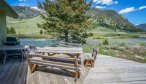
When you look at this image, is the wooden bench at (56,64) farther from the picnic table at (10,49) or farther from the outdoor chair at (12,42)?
the outdoor chair at (12,42)

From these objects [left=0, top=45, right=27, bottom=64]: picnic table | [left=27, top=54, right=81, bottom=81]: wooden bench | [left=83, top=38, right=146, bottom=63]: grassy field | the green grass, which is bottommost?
[left=83, top=38, right=146, bottom=63]: grassy field

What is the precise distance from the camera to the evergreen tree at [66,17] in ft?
44.3

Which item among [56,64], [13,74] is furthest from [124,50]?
[13,74]

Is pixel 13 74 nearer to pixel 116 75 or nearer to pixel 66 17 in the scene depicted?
pixel 116 75

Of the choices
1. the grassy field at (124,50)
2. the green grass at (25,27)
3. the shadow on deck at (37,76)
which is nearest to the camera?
the shadow on deck at (37,76)

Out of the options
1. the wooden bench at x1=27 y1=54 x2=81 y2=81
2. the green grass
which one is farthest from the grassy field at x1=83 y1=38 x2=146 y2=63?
the green grass

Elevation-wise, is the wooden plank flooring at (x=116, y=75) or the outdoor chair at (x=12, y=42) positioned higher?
the outdoor chair at (x=12, y=42)

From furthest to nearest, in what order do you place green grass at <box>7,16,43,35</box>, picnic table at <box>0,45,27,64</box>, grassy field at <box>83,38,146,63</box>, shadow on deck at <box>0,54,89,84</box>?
green grass at <box>7,16,43,35</box>, grassy field at <box>83,38,146,63</box>, picnic table at <box>0,45,27,64</box>, shadow on deck at <box>0,54,89,84</box>

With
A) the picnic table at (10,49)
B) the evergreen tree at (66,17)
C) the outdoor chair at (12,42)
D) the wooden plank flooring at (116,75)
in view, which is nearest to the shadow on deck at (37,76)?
the wooden plank flooring at (116,75)

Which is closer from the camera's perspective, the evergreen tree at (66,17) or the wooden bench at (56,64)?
the wooden bench at (56,64)

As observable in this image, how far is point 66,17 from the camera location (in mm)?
13766

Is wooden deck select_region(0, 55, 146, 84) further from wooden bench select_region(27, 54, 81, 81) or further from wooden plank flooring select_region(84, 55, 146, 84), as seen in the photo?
wooden bench select_region(27, 54, 81, 81)

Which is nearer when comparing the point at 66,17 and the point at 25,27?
the point at 66,17

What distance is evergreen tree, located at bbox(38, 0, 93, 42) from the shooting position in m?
13.5
